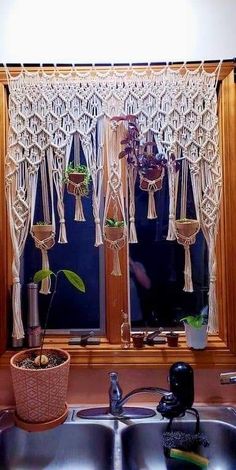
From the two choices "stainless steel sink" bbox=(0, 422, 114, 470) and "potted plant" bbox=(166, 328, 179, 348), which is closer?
"stainless steel sink" bbox=(0, 422, 114, 470)

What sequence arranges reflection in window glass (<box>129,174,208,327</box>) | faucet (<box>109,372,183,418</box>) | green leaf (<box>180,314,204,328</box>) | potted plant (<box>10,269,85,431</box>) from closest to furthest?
potted plant (<box>10,269,85,431</box>) → faucet (<box>109,372,183,418</box>) → green leaf (<box>180,314,204,328</box>) → reflection in window glass (<box>129,174,208,327</box>)

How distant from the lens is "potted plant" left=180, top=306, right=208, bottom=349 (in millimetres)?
1635

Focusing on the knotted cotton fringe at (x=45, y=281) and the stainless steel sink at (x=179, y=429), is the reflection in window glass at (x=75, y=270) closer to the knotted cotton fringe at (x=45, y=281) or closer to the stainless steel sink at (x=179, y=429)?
the knotted cotton fringe at (x=45, y=281)

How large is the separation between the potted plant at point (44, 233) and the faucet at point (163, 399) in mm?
584

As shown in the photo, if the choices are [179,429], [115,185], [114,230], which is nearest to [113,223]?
[114,230]

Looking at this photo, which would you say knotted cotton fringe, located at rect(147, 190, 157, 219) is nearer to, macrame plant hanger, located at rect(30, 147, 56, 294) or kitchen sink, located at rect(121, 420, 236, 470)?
macrame plant hanger, located at rect(30, 147, 56, 294)

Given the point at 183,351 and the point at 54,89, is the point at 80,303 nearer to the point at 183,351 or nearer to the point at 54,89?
the point at 183,351

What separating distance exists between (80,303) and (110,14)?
126 cm

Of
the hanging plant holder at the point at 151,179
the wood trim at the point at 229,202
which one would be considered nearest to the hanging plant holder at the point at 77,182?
the hanging plant holder at the point at 151,179

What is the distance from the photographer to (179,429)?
1.52 m

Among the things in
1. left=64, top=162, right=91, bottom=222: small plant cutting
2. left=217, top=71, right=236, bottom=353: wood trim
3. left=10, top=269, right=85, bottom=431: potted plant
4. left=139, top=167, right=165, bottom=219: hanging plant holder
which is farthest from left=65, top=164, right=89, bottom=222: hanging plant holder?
left=217, top=71, right=236, bottom=353: wood trim

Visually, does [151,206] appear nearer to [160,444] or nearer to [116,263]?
[116,263]

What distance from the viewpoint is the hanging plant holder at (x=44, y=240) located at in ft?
5.42

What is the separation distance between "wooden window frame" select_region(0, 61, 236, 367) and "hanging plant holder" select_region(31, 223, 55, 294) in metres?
0.15
